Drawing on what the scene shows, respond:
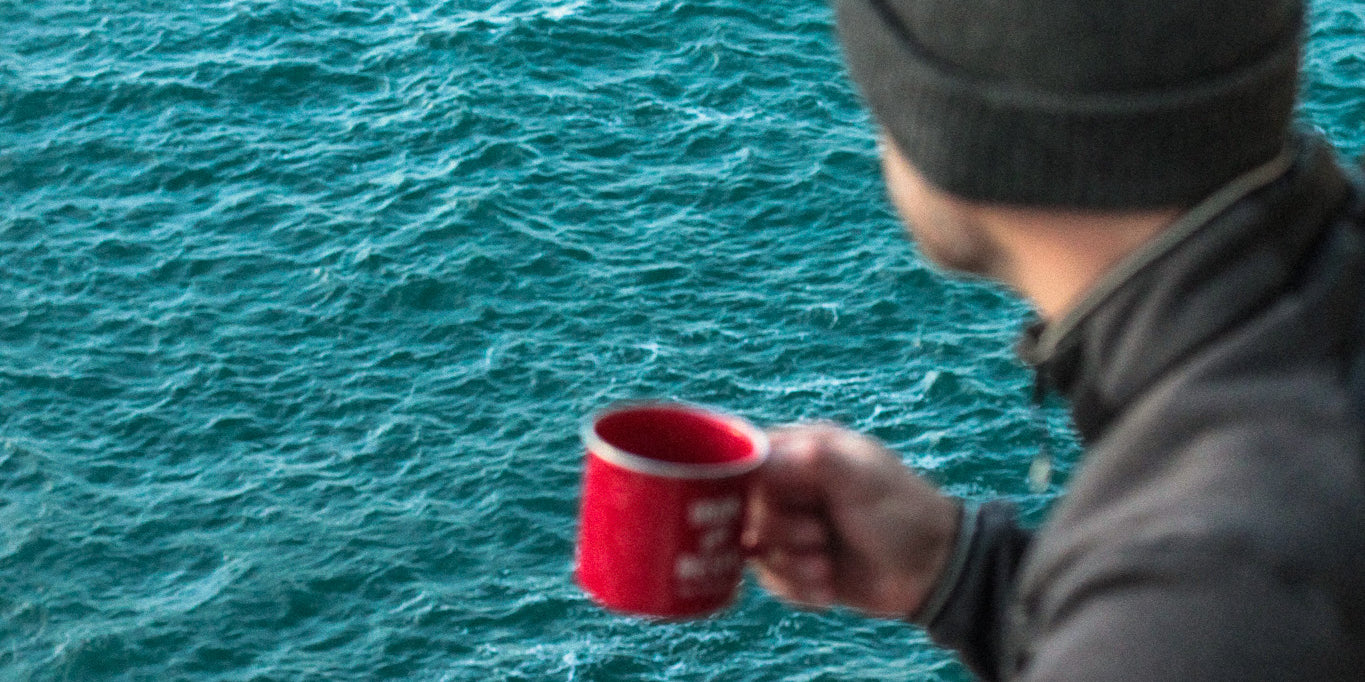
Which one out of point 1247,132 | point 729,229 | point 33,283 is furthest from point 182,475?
point 1247,132

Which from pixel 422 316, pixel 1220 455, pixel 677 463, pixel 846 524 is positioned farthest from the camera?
pixel 422 316

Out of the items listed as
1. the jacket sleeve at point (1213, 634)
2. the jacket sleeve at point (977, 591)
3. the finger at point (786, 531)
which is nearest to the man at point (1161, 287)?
the jacket sleeve at point (1213, 634)

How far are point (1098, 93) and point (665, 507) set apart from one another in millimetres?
1728

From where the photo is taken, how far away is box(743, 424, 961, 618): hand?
14.9ft

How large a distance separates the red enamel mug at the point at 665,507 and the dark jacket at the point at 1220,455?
4.27ft

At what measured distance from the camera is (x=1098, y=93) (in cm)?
302

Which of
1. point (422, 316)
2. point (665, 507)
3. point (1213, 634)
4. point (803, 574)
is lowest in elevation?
point (422, 316)

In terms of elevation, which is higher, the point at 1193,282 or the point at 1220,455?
the point at 1193,282

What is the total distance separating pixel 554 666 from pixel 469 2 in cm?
2838

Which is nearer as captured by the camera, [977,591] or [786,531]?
[977,591]

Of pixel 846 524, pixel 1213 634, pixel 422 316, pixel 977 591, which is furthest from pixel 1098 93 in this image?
pixel 422 316

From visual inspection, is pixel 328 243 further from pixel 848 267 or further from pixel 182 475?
pixel 848 267

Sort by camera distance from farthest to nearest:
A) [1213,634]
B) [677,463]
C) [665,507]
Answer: [677,463] < [665,507] < [1213,634]

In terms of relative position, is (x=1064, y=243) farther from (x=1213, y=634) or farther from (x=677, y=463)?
(x=677, y=463)
